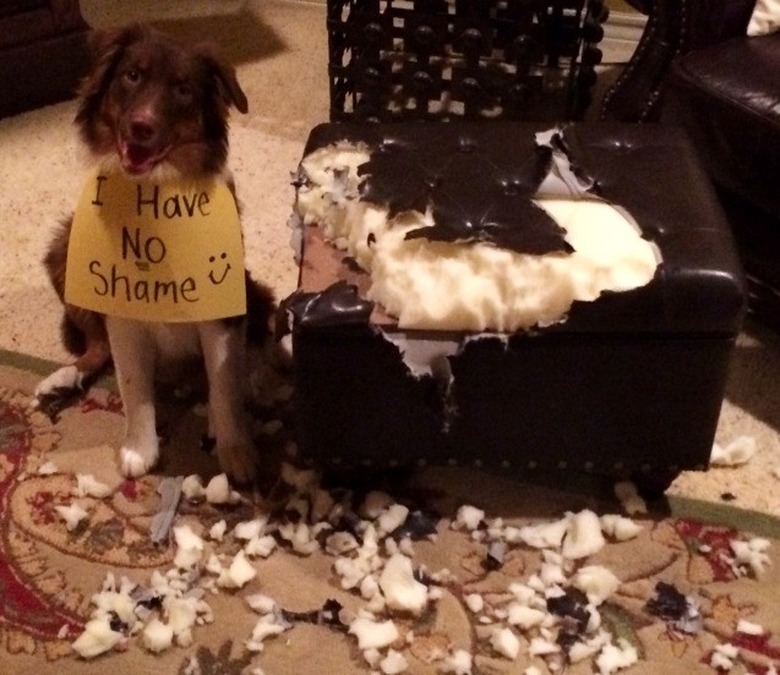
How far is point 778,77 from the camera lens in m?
1.86

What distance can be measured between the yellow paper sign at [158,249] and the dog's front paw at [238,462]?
265 millimetres

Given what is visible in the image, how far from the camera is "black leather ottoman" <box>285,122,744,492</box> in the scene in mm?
1415

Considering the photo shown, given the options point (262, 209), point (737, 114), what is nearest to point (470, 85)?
point (262, 209)

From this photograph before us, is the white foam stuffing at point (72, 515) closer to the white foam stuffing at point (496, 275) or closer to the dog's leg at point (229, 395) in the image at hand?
the dog's leg at point (229, 395)

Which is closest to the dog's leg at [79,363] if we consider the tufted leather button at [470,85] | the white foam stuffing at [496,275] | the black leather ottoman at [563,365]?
the black leather ottoman at [563,365]

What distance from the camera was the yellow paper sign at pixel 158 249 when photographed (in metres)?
1.52

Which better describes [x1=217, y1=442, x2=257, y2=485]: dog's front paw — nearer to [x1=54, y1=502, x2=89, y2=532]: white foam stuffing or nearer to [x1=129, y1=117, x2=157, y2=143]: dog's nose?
[x1=54, y1=502, x2=89, y2=532]: white foam stuffing

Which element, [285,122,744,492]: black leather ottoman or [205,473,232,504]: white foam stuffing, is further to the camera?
[205,473,232,504]: white foam stuffing

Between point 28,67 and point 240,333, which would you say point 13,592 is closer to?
point 240,333

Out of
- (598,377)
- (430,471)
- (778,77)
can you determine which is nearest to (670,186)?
(598,377)

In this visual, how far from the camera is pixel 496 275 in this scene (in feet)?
4.62

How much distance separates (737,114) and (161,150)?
3.53 ft

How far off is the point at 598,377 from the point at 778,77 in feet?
2.60

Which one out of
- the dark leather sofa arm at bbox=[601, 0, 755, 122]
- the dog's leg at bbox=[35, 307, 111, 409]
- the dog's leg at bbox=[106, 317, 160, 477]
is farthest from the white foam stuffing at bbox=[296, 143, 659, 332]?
the dark leather sofa arm at bbox=[601, 0, 755, 122]
